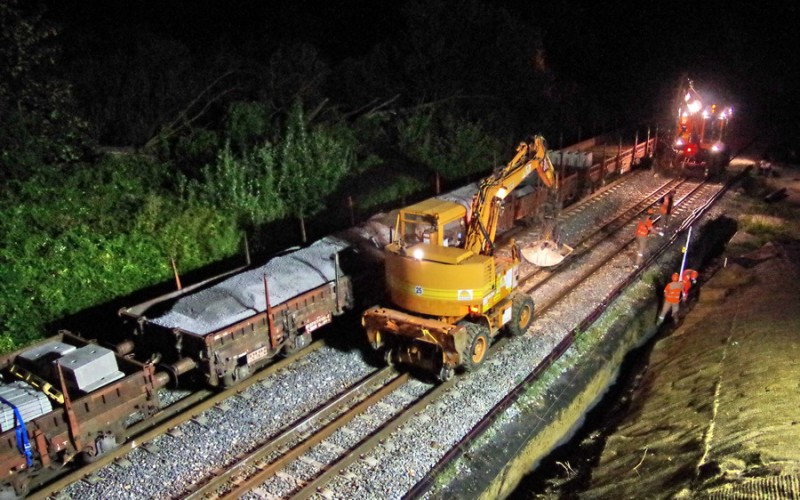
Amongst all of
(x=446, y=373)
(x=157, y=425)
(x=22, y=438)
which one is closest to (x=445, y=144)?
(x=446, y=373)

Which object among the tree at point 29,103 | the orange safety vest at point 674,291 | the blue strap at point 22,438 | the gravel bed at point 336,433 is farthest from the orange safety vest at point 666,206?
the blue strap at point 22,438

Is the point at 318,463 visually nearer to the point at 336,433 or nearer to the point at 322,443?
the point at 322,443

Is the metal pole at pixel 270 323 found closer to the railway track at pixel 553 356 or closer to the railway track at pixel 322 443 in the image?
the railway track at pixel 322 443

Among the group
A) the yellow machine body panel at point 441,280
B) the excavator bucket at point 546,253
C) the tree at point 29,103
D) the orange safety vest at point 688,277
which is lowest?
the orange safety vest at point 688,277

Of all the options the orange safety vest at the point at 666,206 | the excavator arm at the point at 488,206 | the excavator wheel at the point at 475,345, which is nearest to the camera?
the excavator wheel at the point at 475,345

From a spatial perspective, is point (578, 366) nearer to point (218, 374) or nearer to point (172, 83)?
point (218, 374)

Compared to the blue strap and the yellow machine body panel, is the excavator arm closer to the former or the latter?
the yellow machine body panel

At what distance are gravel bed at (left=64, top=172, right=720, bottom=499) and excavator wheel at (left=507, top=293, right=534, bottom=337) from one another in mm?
277

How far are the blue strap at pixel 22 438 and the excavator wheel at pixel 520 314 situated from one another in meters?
8.38

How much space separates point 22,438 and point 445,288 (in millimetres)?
6481

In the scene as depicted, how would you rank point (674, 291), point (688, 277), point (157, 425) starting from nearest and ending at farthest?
point (157, 425)
point (674, 291)
point (688, 277)

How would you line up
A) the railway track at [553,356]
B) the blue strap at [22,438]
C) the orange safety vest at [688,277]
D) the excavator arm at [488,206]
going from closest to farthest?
the blue strap at [22,438] → the railway track at [553,356] → the excavator arm at [488,206] → the orange safety vest at [688,277]

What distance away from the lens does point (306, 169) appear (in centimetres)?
1822

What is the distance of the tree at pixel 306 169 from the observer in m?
17.7
